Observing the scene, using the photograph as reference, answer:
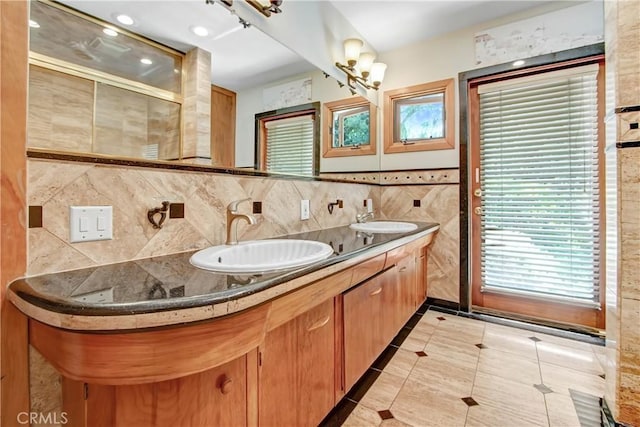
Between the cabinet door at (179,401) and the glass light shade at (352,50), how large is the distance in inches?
96.4

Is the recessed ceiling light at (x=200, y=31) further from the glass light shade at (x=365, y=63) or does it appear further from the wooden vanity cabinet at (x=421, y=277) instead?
the wooden vanity cabinet at (x=421, y=277)

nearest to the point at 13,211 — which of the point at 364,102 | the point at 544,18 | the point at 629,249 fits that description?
the point at 629,249

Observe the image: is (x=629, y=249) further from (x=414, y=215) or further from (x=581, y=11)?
(x=581, y=11)

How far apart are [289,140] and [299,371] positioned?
1.38 m

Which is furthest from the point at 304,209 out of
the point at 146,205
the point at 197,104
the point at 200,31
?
the point at 200,31

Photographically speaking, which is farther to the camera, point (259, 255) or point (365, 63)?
point (365, 63)

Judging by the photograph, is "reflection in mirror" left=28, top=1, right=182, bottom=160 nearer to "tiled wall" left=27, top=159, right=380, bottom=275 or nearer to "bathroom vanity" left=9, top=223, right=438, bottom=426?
"tiled wall" left=27, top=159, right=380, bottom=275

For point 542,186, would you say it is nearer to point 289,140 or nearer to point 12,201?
point 289,140

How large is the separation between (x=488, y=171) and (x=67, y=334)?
291 cm

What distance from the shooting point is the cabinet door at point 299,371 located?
963mm

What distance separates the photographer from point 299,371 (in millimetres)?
1096

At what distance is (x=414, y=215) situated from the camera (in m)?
2.89

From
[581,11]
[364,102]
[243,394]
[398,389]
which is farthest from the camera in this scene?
[364,102]

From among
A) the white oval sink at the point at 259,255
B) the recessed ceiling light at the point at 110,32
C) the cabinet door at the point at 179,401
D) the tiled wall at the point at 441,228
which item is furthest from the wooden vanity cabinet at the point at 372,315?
the recessed ceiling light at the point at 110,32
